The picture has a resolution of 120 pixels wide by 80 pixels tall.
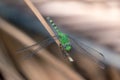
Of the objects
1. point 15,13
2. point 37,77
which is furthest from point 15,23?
point 37,77

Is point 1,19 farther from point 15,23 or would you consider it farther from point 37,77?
point 37,77

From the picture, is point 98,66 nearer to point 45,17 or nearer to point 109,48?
point 109,48

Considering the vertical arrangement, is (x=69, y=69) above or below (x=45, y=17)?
below

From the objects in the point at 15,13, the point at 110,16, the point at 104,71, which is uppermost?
the point at 15,13

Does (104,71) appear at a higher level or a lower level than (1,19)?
lower

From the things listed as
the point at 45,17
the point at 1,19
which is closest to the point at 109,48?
the point at 45,17

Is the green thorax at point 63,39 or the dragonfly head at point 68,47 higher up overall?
the green thorax at point 63,39

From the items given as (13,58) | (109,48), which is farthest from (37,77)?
(109,48)

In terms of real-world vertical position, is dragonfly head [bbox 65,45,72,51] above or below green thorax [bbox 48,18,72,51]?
below
